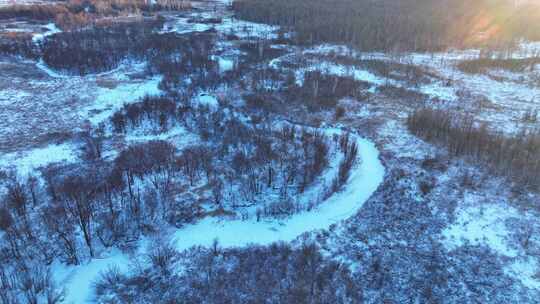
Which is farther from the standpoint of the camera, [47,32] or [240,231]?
[47,32]

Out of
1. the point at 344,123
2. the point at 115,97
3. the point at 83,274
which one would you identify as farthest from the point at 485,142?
the point at 115,97

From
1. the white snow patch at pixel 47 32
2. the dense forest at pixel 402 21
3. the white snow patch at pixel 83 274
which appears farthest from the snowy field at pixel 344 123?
the white snow patch at pixel 47 32

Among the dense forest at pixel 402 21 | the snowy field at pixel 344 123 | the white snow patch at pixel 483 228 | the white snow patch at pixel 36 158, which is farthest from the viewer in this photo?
the dense forest at pixel 402 21

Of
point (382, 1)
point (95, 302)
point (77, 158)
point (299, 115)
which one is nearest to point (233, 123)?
point (299, 115)

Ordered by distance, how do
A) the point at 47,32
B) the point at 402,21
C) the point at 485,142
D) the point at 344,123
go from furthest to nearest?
the point at 402,21, the point at 47,32, the point at 344,123, the point at 485,142

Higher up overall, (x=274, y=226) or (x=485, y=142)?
(x=485, y=142)

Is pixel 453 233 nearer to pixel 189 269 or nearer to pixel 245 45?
pixel 189 269

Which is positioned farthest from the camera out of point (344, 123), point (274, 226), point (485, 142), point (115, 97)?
point (115, 97)

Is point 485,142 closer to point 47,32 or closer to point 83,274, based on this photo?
point 83,274

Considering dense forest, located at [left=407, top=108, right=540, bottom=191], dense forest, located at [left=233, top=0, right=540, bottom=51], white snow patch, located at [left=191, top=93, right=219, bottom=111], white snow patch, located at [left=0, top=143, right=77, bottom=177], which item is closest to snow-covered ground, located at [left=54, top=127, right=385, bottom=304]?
dense forest, located at [left=407, top=108, right=540, bottom=191]

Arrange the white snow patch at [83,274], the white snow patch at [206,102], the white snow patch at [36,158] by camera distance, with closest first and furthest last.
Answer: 1. the white snow patch at [83,274]
2. the white snow patch at [36,158]
3. the white snow patch at [206,102]

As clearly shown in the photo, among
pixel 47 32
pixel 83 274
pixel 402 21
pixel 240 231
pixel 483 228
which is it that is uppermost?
pixel 402 21

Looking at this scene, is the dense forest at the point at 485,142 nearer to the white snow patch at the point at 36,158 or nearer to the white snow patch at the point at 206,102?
the white snow patch at the point at 206,102
